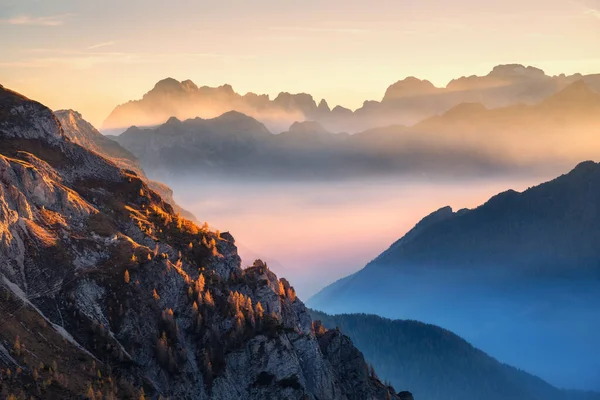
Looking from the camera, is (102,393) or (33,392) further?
(102,393)

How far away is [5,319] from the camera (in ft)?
650

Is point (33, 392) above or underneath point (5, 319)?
underneath

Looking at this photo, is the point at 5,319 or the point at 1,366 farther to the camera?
the point at 5,319

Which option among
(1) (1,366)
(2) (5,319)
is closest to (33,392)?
(1) (1,366)

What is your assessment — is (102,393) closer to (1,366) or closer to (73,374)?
(73,374)

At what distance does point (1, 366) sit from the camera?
184 m

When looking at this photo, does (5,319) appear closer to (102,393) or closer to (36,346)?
(36,346)

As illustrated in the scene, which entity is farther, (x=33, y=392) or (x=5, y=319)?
(x=5, y=319)

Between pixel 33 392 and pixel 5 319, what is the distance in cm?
2292

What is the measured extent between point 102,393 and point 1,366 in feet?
76.8

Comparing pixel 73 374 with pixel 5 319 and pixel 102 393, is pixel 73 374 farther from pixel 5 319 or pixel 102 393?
pixel 5 319

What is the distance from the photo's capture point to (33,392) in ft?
600

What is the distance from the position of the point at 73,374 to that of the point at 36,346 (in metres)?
10.5

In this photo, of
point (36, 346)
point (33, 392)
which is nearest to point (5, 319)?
point (36, 346)
